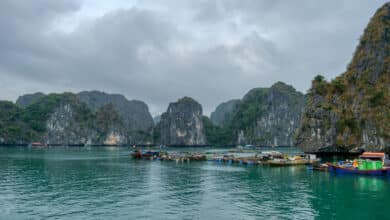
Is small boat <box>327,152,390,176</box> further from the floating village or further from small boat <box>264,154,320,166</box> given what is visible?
small boat <box>264,154,320,166</box>

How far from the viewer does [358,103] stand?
244ft

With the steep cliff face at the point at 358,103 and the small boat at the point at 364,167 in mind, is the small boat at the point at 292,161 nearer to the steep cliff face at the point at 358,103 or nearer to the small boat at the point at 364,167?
the small boat at the point at 364,167

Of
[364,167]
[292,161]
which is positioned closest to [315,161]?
[292,161]

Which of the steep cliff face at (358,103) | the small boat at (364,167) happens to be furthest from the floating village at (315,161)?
the steep cliff face at (358,103)

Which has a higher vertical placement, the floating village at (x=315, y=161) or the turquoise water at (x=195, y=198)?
the floating village at (x=315, y=161)

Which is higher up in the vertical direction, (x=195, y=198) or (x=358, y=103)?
(x=358, y=103)

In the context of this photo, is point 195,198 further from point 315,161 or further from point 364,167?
point 315,161

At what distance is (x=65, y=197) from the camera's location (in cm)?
3036

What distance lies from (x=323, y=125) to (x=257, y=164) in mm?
25898

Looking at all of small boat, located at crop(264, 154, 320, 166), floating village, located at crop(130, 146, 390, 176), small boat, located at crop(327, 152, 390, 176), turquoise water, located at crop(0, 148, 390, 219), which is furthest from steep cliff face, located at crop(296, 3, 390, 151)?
turquoise water, located at crop(0, 148, 390, 219)

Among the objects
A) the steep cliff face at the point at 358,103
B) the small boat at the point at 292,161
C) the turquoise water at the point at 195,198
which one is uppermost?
the steep cliff face at the point at 358,103

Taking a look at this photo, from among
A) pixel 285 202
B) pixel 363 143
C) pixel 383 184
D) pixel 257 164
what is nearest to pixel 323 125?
pixel 363 143

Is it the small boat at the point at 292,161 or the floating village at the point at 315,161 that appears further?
the small boat at the point at 292,161

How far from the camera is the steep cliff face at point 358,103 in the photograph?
6806 cm
